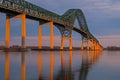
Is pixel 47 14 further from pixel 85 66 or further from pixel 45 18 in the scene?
pixel 85 66

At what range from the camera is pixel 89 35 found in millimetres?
160875

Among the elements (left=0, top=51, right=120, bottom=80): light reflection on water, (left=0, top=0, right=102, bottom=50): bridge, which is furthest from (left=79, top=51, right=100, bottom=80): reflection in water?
(left=0, top=0, right=102, bottom=50): bridge

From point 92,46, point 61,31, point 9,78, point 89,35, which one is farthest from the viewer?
point 92,46

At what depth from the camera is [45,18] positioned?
99.0m

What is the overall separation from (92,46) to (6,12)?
3973 inches

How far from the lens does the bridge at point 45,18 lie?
249 feet

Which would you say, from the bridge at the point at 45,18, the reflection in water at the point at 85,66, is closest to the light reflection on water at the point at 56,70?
the reflection in water at the point at 85,66

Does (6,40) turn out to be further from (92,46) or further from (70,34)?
(92,46)

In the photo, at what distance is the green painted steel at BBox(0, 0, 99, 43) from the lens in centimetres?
7482

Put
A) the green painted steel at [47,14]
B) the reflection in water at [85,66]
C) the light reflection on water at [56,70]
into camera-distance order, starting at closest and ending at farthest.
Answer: the light reflection on water at [56,70]
the reflection in water at [85,66]
the green painted steel at [47,14]

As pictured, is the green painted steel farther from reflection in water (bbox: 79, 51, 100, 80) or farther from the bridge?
reflection in water (bbox: 79, 51, 100, 80)

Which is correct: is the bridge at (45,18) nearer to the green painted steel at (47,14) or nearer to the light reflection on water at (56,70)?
the green painted steel at (47,14)

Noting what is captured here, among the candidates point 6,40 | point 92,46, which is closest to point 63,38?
point 92,46

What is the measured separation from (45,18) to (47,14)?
4.61 metres
